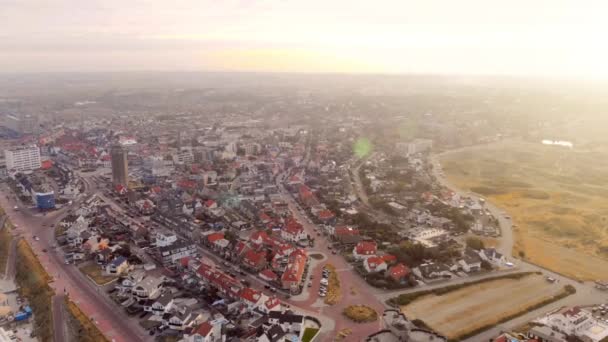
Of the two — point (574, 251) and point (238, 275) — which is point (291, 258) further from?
point (574, 251)

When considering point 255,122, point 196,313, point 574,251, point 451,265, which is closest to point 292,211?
point 451,265

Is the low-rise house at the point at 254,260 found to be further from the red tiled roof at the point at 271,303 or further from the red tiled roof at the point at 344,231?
Result: the red tiled roof at the point at 344,231

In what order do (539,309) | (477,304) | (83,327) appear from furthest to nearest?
(477,304)
(539,309)
(83,327)

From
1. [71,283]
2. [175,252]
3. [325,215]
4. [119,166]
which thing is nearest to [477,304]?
[325,215]

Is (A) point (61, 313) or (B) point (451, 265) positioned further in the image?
(B) point (451, 265)

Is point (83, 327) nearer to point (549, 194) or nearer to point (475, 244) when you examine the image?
point (475, 244)

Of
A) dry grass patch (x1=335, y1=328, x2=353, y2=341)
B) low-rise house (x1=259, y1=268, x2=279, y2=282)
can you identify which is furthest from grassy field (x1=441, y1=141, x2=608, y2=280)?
low-rise house (x1=259, y1=268, x2=279, y2=282)

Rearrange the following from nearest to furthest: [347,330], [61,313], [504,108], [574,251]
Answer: [347,330], [61,313], [574,251], [504,108]
